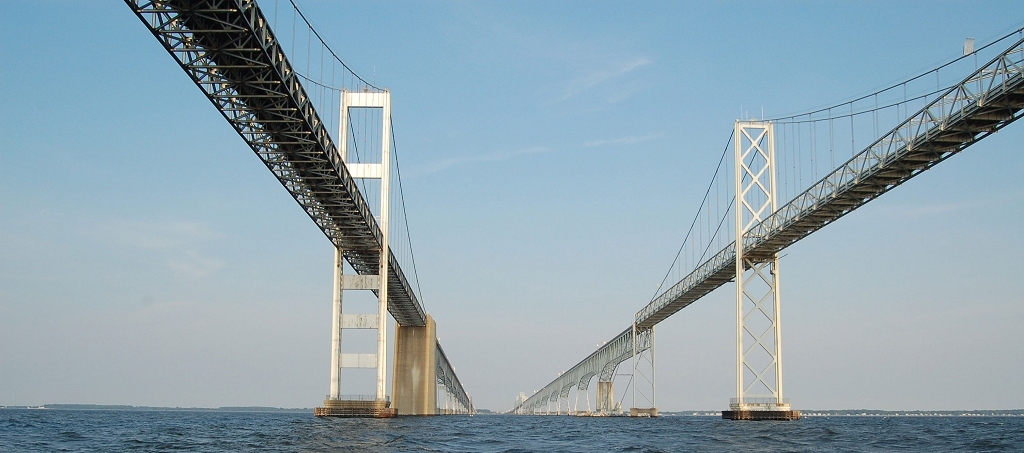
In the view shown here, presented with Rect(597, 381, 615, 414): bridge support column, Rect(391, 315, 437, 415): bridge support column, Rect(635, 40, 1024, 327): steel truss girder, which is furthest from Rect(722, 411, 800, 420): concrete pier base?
Rect(597, 381, 615, 414): bridge support column

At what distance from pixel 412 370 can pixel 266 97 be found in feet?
151

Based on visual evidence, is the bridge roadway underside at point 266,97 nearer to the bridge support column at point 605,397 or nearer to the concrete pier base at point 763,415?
the concrete pier base at point 763,415

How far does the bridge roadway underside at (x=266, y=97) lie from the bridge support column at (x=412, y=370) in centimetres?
2529

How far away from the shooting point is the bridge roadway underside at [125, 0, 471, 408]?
22.5m

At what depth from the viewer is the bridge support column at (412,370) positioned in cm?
7050

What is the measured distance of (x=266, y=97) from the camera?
27.5 meters

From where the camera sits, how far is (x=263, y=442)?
2769cm

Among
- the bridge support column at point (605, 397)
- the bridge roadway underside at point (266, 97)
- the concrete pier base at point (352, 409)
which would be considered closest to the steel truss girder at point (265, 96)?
the bridge roadway underside at point (266, 97)

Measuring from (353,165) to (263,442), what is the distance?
2508 centimetres

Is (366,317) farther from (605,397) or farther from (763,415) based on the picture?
(605,397)

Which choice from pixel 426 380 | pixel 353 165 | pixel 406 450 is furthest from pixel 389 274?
pixel 406 450

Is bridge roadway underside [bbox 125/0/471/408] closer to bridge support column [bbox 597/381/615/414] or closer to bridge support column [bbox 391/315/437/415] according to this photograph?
bridge support column [bbox 391/315/437/415]

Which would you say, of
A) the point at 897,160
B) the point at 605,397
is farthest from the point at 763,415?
the point at 605,397

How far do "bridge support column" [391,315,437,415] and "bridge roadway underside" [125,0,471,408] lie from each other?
996 inches
